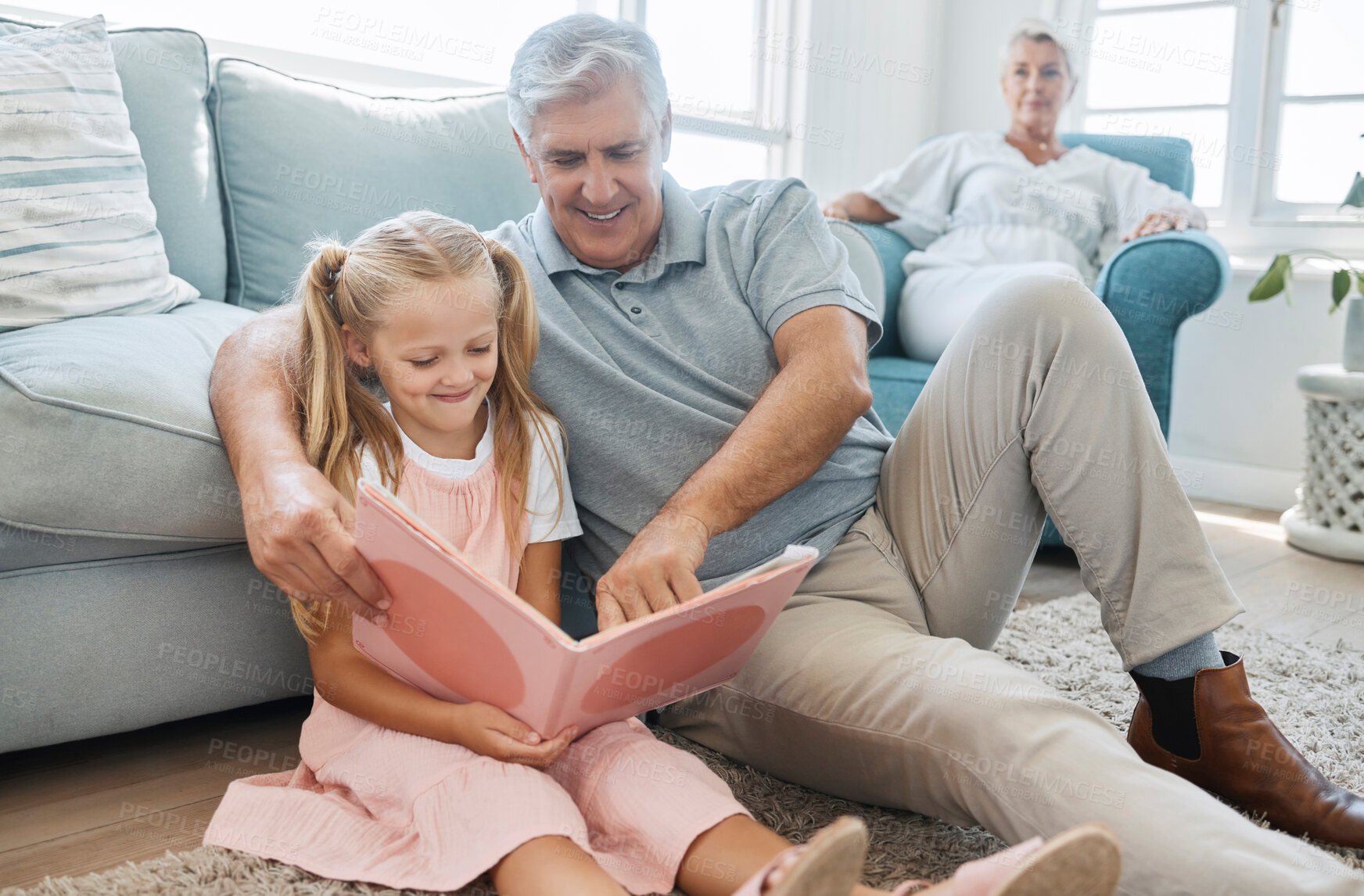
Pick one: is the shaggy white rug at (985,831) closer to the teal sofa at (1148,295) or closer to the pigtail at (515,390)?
the pigtail at (515,390)

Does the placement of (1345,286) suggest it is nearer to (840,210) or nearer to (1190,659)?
(840,210)

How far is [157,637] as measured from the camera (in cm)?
113

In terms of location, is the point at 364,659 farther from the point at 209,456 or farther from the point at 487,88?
the point at 487,88

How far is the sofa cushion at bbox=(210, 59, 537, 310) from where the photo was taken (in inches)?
65.4

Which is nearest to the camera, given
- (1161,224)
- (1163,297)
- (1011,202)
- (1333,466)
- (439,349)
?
(439,349)

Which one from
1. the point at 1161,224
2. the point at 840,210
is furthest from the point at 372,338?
the point at 840,210

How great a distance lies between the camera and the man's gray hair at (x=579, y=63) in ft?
3.61

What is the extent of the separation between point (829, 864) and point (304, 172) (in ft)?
4.75

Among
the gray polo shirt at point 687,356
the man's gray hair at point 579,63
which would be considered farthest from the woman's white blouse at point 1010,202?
the man's gray hair at point 579,63

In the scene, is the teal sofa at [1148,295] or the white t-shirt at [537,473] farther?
the teal sofa at [1148,295]

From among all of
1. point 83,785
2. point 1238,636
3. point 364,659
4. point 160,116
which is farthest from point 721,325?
point 1238,636

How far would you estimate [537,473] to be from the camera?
109cm

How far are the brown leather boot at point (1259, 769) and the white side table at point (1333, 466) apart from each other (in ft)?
5.23

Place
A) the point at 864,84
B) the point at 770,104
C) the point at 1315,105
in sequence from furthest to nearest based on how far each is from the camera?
the point at 864,84, the point at 770,104, the point at 1315,105
